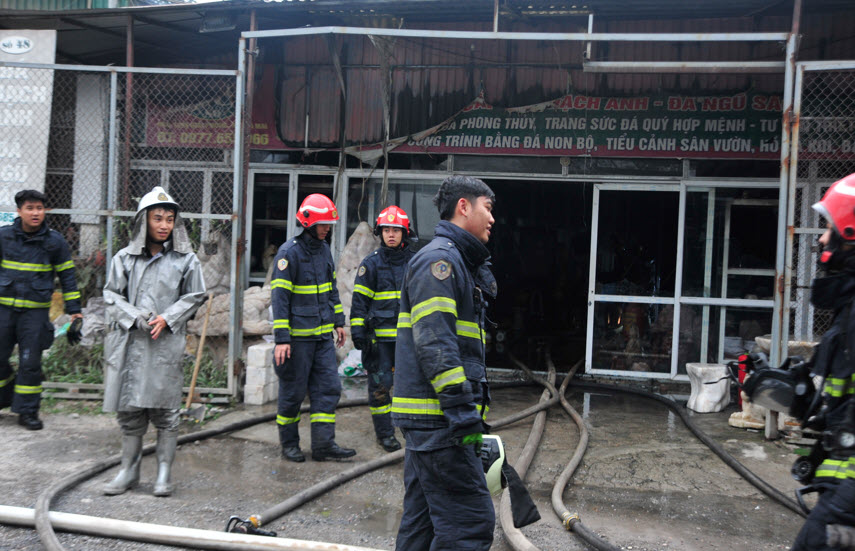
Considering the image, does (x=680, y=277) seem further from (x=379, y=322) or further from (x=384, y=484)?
(x=384, y=484)

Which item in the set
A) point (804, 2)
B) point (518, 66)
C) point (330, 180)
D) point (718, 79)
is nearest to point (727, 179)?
point (718, 79)

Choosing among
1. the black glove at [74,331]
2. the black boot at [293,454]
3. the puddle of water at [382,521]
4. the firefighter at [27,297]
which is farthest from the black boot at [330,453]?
the firefighter at [27,297]

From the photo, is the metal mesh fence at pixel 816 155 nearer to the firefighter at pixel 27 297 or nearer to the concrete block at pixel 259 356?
the concrete block at pixel 259 356

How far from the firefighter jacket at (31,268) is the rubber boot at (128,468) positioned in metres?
2.15

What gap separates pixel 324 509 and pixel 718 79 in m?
6.91

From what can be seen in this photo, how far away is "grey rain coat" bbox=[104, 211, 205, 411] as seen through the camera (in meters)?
4.56

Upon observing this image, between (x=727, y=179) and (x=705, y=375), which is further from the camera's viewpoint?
(x=727, y=179)

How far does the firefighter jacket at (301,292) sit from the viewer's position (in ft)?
18.1

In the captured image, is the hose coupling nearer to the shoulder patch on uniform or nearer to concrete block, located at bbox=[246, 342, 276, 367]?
the shoulder patch on uniform

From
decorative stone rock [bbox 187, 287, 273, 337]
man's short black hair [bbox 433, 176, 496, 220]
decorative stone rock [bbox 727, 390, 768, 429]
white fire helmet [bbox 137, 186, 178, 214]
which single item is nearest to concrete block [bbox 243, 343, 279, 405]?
decorative stone rock [bbox 187, 287, 273, 337]

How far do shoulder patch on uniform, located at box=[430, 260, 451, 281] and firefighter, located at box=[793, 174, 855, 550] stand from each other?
1417 mm

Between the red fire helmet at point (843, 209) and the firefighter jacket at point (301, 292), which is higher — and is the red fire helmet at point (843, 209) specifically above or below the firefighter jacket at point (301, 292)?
above

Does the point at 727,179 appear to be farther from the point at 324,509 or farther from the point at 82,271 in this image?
the point at 82,271

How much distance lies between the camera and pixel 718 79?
838cm
